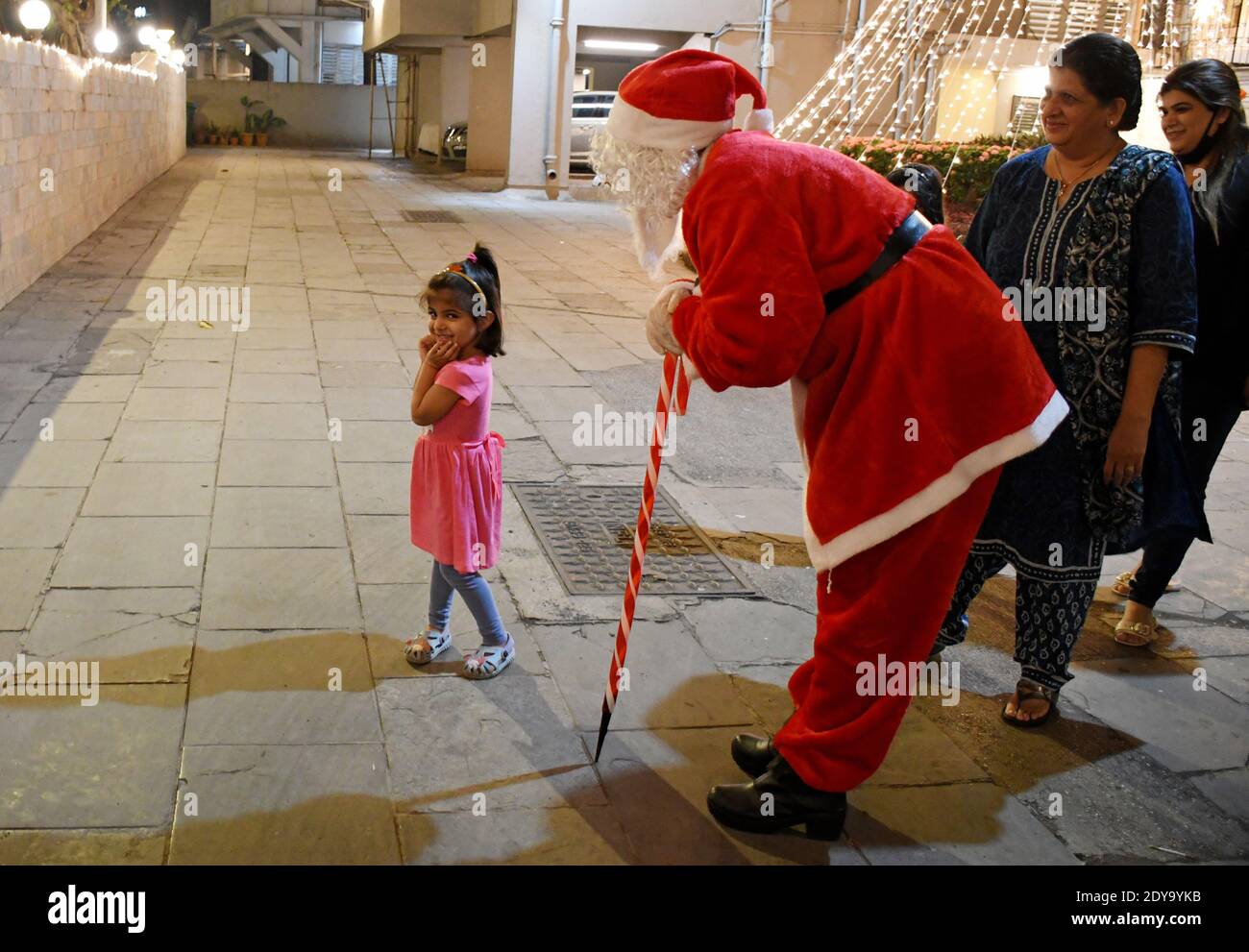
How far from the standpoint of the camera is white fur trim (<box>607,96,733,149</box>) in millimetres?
2537

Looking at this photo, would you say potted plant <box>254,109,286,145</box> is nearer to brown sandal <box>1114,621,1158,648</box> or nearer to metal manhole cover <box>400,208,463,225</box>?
metal manhole cover <box>400,208,463,225</box>

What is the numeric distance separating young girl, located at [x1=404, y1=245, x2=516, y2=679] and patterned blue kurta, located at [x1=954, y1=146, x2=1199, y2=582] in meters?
1.39

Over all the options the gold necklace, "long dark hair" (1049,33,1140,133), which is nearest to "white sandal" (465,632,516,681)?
the gold necklace

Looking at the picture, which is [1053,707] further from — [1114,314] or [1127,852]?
[1114,314]

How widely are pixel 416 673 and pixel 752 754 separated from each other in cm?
102

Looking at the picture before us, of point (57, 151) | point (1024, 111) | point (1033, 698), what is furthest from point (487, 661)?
point (1024, 111)

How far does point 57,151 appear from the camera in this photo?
10.5 metres

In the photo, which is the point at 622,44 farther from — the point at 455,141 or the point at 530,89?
the point at 455,141

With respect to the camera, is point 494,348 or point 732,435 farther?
point 732,435

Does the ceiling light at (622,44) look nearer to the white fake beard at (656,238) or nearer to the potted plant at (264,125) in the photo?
the potted plant at (264,125)

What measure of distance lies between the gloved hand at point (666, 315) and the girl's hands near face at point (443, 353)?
0.80 m

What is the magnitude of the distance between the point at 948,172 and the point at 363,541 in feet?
22.4

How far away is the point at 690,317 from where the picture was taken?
8.13 feet
